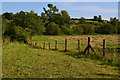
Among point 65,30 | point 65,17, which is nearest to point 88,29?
point 65,30

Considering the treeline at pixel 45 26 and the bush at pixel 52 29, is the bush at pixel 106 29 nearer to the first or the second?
the treeline at pixel 45 26

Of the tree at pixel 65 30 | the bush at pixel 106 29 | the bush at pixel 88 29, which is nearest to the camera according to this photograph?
the tree at pixel 65 30

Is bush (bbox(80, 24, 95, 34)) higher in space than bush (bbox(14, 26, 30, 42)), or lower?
higher

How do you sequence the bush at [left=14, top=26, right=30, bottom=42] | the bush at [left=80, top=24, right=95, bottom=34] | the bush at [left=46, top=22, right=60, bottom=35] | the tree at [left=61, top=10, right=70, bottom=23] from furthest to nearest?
1. the tree at [left=61, top=10, right=70, bottom=23]
2. the bush at [left=80, top=24, right=95, bottom=34]
3. the bush at [left=46, top=22, right=60, bottom=35]
4. the bush at [left=14, top=26, right=30, bottom=42]

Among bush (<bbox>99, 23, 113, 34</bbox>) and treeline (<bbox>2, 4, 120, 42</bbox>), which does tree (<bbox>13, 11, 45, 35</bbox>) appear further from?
bush (<bbox>99, 23, 113, 34</bbox>)

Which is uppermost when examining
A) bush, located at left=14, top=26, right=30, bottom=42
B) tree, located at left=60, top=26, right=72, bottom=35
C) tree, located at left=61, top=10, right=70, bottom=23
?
tree, located at left=61, top=10, right=70, bottom=23

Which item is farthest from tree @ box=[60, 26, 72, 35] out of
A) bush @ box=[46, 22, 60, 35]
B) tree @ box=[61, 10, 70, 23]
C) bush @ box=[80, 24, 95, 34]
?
tree @ box=[61, 10, 70, 23]

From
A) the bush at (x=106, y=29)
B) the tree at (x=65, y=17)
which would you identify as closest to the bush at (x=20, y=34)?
the bush at (x=106, y=29)

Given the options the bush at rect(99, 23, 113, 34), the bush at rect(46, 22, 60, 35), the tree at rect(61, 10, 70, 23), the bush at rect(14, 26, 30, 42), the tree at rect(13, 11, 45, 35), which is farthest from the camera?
the tree at rect(61, 10, 70, 23)

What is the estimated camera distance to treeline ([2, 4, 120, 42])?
2919 centimetres

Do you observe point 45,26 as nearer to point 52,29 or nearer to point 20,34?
point 52,29

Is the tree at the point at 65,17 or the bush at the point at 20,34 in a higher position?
the tree at the point at 65,17

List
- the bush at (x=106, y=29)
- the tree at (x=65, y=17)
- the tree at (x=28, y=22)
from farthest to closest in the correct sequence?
the tree at (x=65, y=17) < the bush at (x=106, y=29) < the tree at (x=28, y=22)

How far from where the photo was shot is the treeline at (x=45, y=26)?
29.2 m
